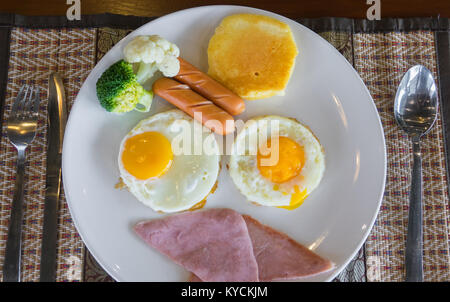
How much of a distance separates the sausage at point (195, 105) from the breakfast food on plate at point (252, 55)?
0.65 ft

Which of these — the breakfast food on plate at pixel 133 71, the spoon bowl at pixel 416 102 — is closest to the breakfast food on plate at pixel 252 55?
Answer: the breakfast food on plate at pixel 133 71

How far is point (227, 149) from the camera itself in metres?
2.40

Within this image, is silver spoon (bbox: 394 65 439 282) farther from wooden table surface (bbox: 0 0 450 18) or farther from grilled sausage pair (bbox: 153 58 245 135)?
grilled sausage pair (bbox: 153 58 245 135)

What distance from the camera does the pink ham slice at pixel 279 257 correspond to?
87.0 inches

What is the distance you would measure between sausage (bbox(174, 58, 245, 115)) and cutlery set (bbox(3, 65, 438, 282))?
89cm

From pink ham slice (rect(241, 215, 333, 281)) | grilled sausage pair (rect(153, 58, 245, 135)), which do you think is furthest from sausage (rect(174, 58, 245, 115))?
pink ham slice (rect(241, 215, 333, 281))

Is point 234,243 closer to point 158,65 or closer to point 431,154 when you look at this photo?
point 158,65

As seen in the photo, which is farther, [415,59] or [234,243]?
[415,59]

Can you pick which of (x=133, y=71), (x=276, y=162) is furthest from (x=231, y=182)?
(x=133, y=71)

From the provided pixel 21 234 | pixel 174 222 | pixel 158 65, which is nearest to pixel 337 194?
pixel 174 222

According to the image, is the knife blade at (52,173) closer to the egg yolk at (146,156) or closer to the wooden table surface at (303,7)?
the egg yolk at (146,156)

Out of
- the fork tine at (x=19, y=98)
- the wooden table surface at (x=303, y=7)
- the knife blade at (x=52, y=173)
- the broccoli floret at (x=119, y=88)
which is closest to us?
the broccoli floret at (x=119, y=88)

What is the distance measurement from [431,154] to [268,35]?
1425 millimetres

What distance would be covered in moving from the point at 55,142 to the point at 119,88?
0.65 m
